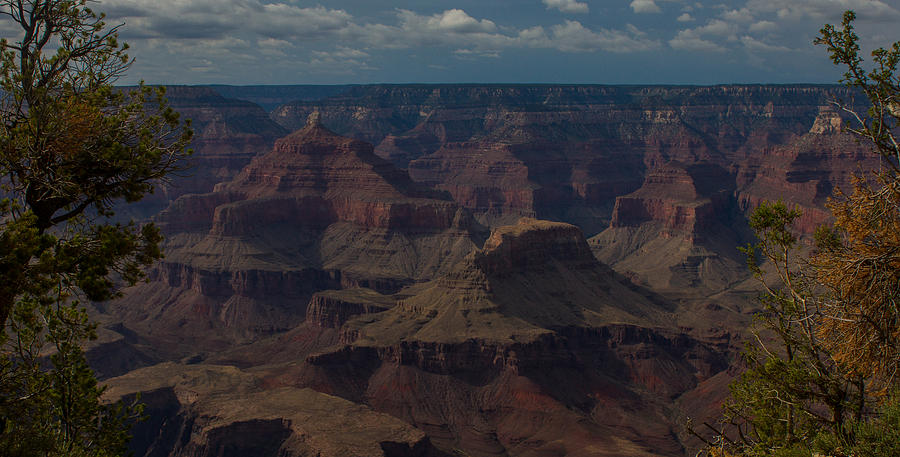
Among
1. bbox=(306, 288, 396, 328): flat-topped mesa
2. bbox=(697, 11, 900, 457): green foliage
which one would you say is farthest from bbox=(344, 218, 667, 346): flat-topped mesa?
bbox=(697, 11, 900, 457): green foliage

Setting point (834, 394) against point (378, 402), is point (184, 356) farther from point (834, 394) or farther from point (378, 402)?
point (834, 394)

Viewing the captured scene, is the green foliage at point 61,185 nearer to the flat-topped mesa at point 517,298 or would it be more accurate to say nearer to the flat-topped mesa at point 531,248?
the flat-topped mesa at point 517,298

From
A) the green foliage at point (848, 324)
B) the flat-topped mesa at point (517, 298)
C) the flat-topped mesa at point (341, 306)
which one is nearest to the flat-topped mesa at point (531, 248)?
the flat-topped mesa at point (517, 298)

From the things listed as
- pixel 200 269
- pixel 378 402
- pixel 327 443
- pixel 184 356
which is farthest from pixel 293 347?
pixel 327 443

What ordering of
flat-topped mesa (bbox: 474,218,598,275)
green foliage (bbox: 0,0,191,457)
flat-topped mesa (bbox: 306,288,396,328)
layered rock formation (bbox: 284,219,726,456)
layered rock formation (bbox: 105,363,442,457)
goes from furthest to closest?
flat-topped mesa (bbox: 306,288,396,328)
flat-topped mesa (bbox: 474,218,598,275)
layered rock formation (bbox: 284,219,726,456)
layered rock formation (bbox: 105,363,442,457)
green foliage (bbox: 0,0,191,457)

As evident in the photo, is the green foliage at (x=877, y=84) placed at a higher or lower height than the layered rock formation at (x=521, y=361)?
higher

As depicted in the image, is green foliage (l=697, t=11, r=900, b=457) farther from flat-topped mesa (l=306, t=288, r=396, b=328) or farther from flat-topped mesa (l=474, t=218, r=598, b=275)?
flat-topped mesa (l=306, t=288, r=396, b=328)

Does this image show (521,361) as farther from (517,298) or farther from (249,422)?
(249,422)

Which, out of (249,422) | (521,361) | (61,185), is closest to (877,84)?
(61,185)
